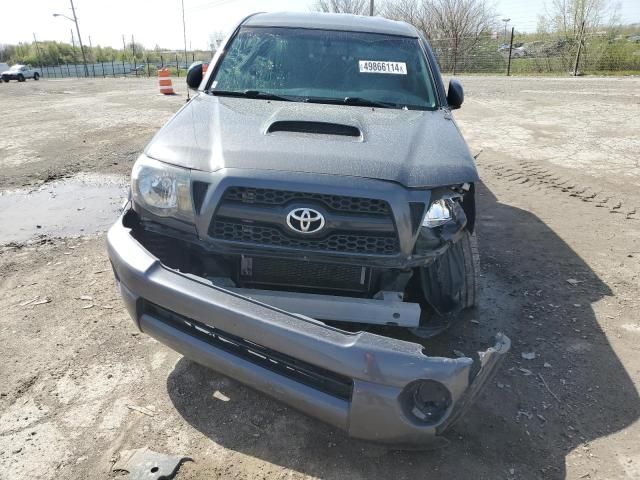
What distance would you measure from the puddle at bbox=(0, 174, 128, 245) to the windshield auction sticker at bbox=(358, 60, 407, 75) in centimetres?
290

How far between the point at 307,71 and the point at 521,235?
270 cm

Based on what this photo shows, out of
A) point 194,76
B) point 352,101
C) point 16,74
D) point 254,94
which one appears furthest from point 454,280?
point 16,74

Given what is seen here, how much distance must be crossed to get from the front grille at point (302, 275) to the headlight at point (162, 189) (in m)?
0.39

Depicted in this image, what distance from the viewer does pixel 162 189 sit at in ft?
8.04

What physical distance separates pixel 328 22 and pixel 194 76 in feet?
3.80

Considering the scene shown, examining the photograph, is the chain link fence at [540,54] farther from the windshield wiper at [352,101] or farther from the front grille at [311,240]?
the front grille at [311,240]

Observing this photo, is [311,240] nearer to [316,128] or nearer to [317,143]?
[317,143]

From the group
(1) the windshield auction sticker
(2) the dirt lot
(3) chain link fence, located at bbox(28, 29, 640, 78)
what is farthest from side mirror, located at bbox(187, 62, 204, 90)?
(3) chain link fence, located at bbox(28, 29, 640, 78)

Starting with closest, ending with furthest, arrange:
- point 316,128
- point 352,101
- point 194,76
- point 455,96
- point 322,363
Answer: point 322,363 < point 316,128 < point 352,101 < point 455,96 < point 194,76

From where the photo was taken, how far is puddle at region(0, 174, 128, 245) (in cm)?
482

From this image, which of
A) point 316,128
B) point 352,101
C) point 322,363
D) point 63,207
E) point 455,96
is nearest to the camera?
point 322,363

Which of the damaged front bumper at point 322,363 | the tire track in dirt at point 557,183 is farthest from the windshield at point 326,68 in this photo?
the tire track in dirt at point 557,183

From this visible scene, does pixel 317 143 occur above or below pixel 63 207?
above

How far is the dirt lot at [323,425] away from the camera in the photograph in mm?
2307
